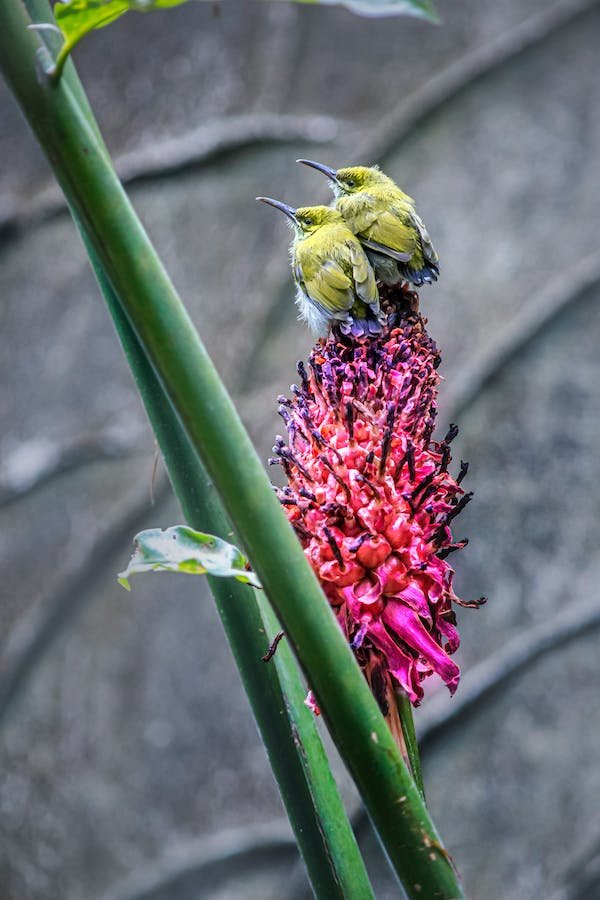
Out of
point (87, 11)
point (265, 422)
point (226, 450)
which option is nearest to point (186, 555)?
point (226, 450)

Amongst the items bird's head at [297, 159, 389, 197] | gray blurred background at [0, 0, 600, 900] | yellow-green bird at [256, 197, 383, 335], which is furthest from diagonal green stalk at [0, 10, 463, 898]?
gray blurred background at [0, 0, 600, 900]

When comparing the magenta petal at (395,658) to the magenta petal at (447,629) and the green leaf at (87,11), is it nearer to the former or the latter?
the magenta petal at (447,629)

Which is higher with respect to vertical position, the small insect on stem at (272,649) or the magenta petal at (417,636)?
the small insect on stem at (272,649)

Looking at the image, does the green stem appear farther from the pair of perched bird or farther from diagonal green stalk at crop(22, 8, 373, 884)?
the pair of perched bird

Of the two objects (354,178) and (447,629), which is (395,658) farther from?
(354,178)

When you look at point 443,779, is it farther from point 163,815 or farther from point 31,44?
point 31,44

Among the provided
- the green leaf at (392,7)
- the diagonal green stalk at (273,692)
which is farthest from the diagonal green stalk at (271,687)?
the green leaf at (392,7)

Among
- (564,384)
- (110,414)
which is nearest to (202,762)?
(110,414)
